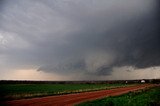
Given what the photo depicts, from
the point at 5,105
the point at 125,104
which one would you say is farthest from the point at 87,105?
the point at 5,105

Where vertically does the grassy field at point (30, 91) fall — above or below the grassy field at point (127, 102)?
above

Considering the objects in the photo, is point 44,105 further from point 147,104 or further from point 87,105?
point 147,104

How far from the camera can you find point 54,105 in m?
22.7

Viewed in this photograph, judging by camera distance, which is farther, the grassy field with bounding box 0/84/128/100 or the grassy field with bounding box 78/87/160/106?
the grassy field with bounding box 0/84/128/100

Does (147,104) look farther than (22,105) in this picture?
No

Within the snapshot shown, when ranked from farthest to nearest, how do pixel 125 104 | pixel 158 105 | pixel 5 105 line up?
1. pixel 5 105
2. pixel 125 104
3. pixel 158 105

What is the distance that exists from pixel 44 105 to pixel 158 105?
9132mm

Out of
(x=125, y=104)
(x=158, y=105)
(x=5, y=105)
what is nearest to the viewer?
(x=158, y=105)

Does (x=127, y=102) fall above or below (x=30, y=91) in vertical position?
below

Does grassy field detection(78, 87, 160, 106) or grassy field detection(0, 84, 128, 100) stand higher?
grassy field detection(0, 84, 128, 100)

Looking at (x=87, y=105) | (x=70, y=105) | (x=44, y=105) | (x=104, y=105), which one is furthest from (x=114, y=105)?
(x=44, y=105)

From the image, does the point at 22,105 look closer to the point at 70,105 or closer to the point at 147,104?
the point at 70,105

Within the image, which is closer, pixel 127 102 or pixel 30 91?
pixel 127 102

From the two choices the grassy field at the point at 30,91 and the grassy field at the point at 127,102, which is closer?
the grassy field at the point at 127,102
